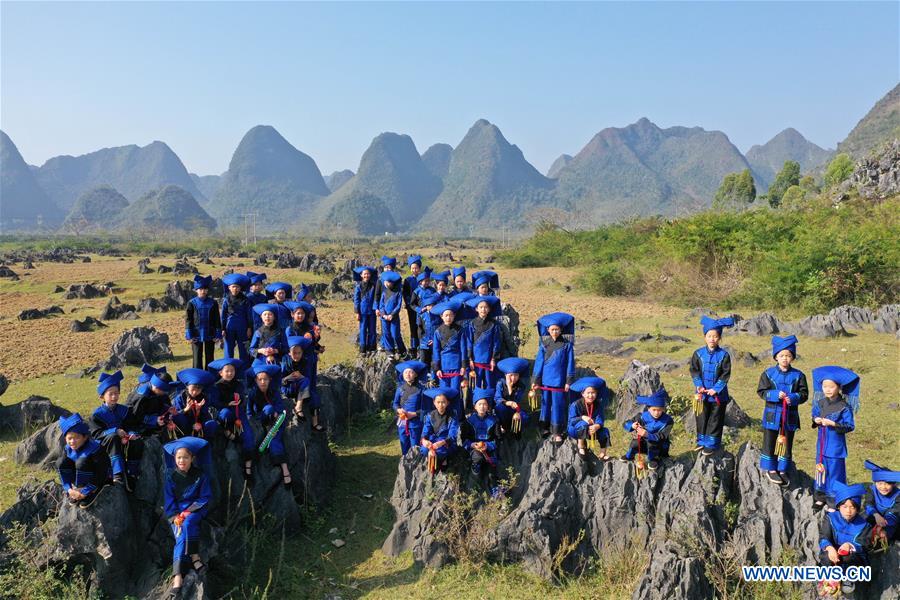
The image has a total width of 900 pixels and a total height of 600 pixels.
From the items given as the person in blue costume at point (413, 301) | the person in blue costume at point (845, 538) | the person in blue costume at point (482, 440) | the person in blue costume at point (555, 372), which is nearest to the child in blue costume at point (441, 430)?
the person in blue costume at point (482, 440)

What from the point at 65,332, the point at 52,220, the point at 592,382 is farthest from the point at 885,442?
the point at 52,220

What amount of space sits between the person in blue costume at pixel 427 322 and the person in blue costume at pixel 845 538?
5.09 metres

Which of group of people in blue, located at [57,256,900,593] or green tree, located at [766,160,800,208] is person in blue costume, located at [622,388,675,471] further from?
green tree, located at [766,160,800,208]

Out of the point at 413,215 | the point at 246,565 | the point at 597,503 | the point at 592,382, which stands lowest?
the point at 246,565

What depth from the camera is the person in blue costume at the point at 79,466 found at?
4695 mm

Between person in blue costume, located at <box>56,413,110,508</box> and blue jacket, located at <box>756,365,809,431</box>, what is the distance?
5.74 meters

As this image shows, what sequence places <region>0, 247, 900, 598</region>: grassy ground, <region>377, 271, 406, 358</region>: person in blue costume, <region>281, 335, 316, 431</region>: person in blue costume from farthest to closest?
<region>377, 271, 406, 358</region>: person in blue costume
<region>281, 335, 316, 431</region>: person in blue costume
<region>0, 247, 900, 598</region>: grassy ground

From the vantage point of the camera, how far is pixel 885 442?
7.09 meters

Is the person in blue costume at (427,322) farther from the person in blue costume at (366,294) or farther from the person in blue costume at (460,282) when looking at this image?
the person in blue costume at (366,294)

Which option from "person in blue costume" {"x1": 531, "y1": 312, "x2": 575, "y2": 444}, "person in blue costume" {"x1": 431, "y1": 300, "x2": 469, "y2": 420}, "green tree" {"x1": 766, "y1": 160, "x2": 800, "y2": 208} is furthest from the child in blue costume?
"green tree" {"x1": 766, "y1": 160, "x2": 800, "y2": 208}

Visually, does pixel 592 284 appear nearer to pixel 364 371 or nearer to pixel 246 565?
pixel 364 371

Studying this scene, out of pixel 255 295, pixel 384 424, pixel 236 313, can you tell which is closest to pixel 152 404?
pixel 236 313

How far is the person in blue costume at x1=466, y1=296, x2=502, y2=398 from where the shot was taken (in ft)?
23.1

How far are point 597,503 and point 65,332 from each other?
15.6 metres
